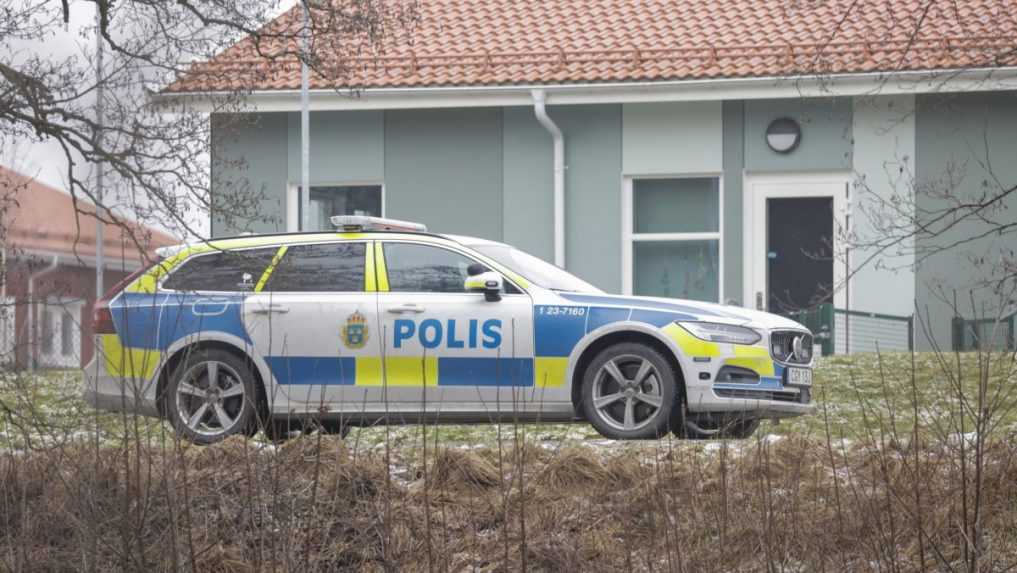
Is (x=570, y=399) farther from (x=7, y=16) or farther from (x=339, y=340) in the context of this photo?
(x=7, y=16)

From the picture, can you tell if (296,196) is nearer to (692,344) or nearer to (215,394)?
(215,394)

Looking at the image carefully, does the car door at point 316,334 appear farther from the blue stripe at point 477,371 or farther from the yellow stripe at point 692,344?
the yellow stripe at point 692,344

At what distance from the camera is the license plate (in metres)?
11.9

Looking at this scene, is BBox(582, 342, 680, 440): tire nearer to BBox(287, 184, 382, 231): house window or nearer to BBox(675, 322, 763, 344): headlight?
BBox(675, 322, 763, 344): headlight

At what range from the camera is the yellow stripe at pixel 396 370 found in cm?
1184

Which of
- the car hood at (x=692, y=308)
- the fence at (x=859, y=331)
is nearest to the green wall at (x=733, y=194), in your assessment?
the fence at (x=859, y=331)

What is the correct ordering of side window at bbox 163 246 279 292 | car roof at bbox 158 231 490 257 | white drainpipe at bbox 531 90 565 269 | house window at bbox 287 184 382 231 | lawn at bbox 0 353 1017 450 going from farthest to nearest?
house window at bbox 287 184 382 231 → white drainpipe at bbox 531 90 565 269 → car roof at bbox 158 231 490 257 → side window at bbox 163 246 279 292 → lawn at bbox 0 353 1017 450

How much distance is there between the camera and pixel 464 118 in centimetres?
2153

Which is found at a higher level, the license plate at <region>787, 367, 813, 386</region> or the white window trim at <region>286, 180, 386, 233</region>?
the white window trim at <region>286, 180, 386, 233</region>

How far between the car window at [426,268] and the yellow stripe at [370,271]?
10cm

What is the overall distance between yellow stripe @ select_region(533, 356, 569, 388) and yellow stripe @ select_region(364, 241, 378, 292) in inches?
53.2

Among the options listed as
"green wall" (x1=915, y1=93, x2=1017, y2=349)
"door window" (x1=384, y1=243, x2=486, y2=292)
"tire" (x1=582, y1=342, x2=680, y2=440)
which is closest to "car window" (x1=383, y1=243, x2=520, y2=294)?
"door window" (x1=384, y1=243, x2=486, y2=292)

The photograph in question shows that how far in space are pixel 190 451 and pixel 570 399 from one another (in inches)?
111

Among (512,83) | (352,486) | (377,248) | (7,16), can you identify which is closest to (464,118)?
(512,83)
